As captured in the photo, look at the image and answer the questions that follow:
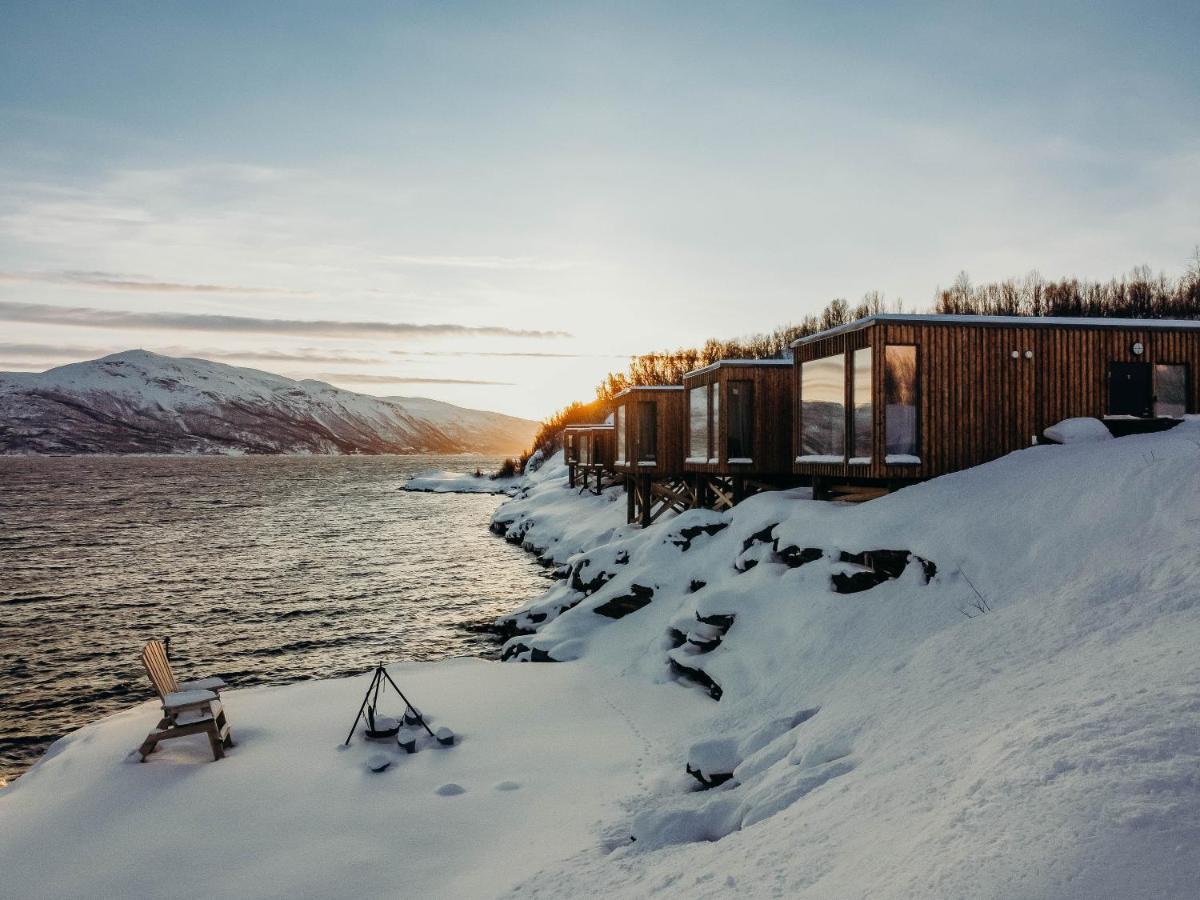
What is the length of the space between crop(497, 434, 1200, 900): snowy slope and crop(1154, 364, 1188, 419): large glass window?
10.7ft

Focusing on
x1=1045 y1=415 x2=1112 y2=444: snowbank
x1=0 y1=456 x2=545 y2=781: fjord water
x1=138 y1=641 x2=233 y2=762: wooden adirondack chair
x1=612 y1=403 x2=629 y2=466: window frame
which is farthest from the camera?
x1=612 y1=403 x2=629 y2=466: window frame

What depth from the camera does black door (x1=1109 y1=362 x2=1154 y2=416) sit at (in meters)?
15.8

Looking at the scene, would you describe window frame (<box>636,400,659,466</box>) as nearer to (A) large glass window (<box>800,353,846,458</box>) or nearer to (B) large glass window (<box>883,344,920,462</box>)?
(A) large glass window (<box>800,353,846,458</box>)

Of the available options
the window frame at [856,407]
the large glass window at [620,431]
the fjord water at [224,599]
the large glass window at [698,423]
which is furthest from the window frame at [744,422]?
the large glass window at [620,431]

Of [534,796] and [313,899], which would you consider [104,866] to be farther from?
[534,796]

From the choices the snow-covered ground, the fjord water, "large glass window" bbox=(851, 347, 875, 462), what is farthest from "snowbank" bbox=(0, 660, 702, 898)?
"large glass window" bbox=(851, 347, 875, 462)

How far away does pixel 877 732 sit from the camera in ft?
23.2

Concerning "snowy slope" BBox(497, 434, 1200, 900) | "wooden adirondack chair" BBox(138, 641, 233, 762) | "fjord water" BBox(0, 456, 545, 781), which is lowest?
"fjord water" BBox(0, 456, 545, 781)

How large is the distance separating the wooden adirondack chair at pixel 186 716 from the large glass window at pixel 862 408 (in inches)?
482

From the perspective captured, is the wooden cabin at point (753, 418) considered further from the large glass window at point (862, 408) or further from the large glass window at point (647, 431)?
the large glass window at point (647, 431)

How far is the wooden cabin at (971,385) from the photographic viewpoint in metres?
14.7

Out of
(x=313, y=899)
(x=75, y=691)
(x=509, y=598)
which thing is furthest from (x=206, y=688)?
(x=509, y=598)

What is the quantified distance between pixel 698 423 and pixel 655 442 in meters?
5.62

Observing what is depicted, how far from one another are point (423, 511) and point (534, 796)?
50247mm
